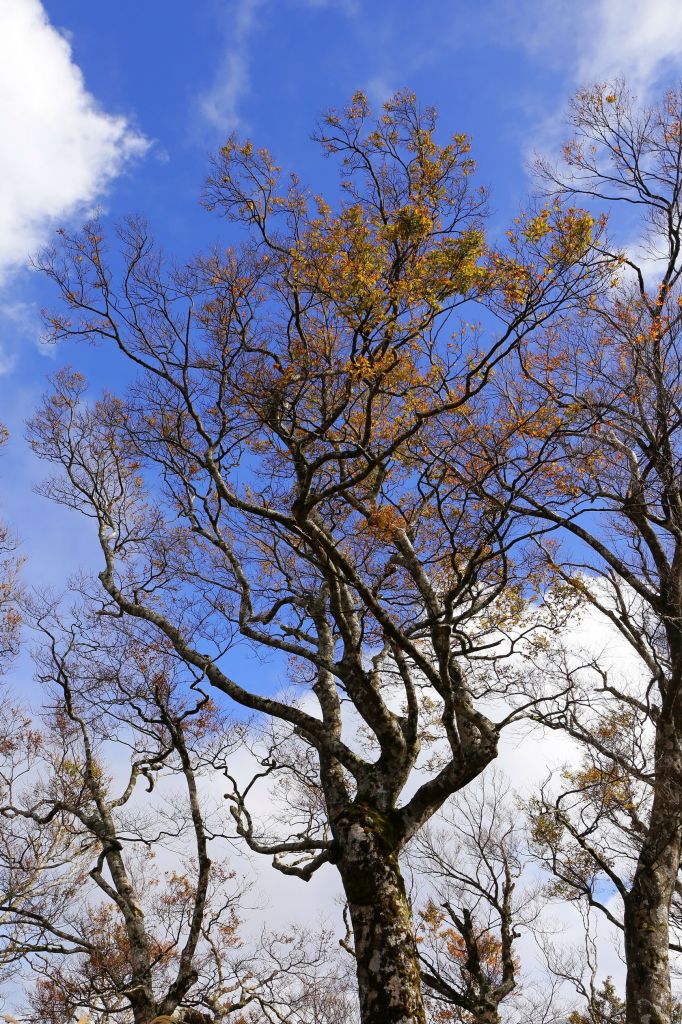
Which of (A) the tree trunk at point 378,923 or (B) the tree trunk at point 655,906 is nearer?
(A) the tree trunk at point 378,923

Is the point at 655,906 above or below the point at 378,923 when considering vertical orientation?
above

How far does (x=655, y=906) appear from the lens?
884 centimetres

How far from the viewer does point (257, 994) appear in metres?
11.4

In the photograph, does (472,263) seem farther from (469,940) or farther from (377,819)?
(469,940)

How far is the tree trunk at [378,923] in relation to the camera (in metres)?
5.64

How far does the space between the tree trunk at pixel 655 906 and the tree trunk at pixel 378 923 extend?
4.27m

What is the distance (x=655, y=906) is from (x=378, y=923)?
486 cm

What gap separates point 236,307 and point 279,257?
811mm

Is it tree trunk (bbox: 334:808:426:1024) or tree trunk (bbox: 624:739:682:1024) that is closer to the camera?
tree trunk (bbox: 334:808:426:1024)

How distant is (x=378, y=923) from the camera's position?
609cm

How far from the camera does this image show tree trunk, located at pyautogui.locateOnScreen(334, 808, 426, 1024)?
564cm

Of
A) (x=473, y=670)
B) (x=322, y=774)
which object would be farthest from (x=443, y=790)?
(x=473, y=670)

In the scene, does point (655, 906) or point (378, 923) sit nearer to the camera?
point (378, 923)

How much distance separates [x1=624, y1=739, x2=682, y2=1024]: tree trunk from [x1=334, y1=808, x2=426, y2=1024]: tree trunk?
14.0 feet
